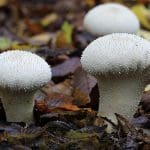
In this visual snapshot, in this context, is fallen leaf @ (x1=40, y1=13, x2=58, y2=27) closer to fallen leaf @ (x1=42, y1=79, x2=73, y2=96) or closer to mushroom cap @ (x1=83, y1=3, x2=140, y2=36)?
mushroom cap @ (x1=83, y1=3, x2=140, y2=36)

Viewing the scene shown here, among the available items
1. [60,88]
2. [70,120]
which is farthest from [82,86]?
[70,120]

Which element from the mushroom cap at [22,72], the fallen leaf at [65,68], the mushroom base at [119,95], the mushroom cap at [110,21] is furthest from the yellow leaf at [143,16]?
the mushroom cap at [22,72]

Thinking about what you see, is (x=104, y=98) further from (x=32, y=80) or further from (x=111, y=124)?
(x=32, y=80)

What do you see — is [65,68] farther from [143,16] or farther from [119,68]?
[143,16]

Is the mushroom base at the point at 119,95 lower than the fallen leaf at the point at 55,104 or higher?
higher

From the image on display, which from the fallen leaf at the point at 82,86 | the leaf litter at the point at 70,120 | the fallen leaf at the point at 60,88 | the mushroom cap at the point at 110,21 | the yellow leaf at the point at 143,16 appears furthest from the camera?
the yellow leaf at the point at 143,16

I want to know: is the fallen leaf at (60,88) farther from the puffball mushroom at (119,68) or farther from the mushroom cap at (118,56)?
the mushroom cap at (118,56)
